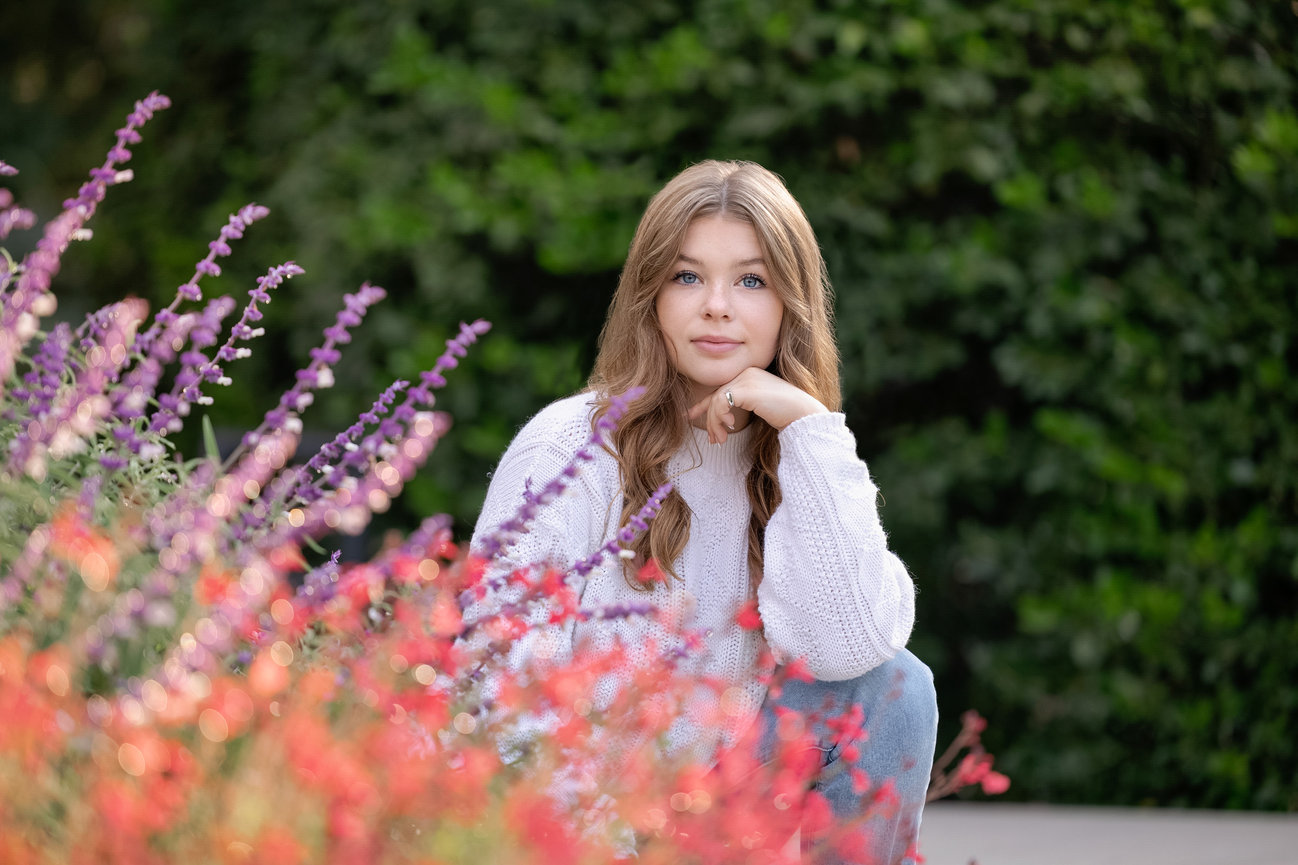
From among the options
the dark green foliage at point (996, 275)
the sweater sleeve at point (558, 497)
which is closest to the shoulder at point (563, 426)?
the sweater sleeve at point (558, 497)

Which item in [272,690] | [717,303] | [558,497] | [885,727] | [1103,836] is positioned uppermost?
[717,303]

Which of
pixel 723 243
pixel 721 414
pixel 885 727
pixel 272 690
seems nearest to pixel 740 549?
pixel 721 414

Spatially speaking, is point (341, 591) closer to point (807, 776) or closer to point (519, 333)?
point (807, 776)

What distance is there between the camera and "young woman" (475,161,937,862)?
5.89ft

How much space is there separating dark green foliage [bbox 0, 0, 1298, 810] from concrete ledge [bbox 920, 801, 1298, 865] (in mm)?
88

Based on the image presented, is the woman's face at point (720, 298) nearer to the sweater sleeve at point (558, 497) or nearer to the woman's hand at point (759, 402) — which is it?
the woman's hand at point (759, 402)

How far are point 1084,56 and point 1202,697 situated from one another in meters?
1.58

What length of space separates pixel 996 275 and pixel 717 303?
50.3 inches

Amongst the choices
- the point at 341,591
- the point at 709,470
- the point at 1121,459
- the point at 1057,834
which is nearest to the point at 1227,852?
the point at 1057,834

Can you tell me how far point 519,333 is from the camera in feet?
10.9

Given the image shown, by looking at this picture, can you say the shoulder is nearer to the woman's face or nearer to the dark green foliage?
the woman's face

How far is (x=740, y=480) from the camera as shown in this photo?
210 centimetres

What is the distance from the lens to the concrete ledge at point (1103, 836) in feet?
9.01

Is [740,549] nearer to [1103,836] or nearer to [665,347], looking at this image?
[665,347]
